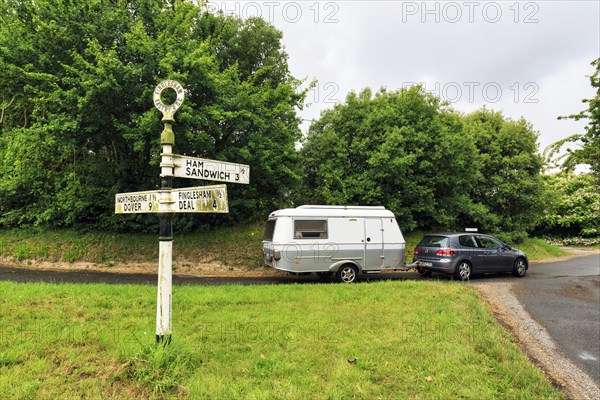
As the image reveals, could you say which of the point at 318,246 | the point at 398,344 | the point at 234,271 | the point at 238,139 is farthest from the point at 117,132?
the point at 398,344

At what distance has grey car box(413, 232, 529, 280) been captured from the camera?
1120 centimetres

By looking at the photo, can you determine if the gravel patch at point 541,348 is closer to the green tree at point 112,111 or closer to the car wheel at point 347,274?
the car wheel at point 347,274

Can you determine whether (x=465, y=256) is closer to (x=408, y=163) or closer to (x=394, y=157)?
(x=408, y=163)

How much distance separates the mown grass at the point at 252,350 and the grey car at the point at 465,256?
14.5 ft

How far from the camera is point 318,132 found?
18.4 meters

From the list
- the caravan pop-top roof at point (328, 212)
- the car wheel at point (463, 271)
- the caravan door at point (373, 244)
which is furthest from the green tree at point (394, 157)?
the car wheel at point (463, 271)

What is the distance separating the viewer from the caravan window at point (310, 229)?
10281 mm

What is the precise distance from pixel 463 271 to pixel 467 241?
40.8 inches

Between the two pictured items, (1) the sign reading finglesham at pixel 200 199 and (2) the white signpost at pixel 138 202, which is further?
(2) the white signpost at pixel 138 202

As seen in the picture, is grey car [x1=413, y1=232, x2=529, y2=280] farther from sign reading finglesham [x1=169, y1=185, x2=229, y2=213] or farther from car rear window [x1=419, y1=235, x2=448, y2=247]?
sign reading finglesham [x1=169, y1=185, x2=229, y2=213]

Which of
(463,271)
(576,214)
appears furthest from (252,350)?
(576,214)

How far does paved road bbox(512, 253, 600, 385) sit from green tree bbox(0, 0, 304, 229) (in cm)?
971

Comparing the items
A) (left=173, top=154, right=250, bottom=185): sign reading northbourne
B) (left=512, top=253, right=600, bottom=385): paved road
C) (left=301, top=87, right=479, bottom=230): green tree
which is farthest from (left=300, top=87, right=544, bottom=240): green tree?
(left=173, top=154, right=250, bottom=185): sign reading northbourne

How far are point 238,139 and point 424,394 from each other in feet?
40.4
